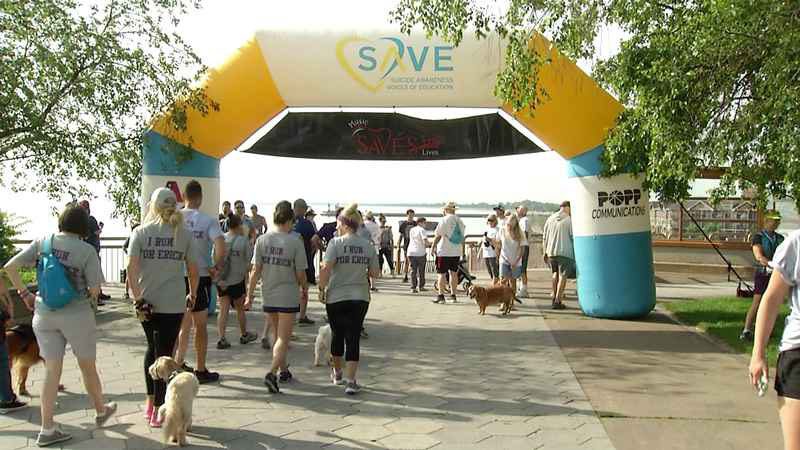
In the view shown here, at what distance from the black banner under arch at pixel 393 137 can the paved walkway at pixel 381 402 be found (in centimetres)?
344

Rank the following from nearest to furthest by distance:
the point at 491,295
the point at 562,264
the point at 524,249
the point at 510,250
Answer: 1. the point at 491,295
2. the point at 562,264
3. the point at 510,250
4. the point at 524,249

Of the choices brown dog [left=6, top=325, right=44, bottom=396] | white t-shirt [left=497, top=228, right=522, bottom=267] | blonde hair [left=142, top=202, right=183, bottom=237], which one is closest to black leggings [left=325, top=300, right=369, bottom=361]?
blonde hair [left=142, top=202, right=183, bottom=237]

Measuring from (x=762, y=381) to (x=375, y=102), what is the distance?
761cm

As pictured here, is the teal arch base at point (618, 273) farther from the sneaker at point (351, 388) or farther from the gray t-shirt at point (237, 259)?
the sneaker at point (351, 388)

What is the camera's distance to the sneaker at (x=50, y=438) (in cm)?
492

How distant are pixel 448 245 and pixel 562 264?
201 cm

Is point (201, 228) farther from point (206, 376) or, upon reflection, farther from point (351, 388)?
point (351, 388)

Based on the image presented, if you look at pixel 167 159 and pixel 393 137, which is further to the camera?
pixel 393 137

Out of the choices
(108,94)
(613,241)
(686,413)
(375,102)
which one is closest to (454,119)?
(375,102)

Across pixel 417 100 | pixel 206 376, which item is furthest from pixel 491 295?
pixel 206 376

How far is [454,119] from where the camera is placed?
37.8 feet

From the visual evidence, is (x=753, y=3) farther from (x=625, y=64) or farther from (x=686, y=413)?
(x=686, y=413)

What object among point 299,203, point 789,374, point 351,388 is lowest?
point 351,388

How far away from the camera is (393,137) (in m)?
11.6
